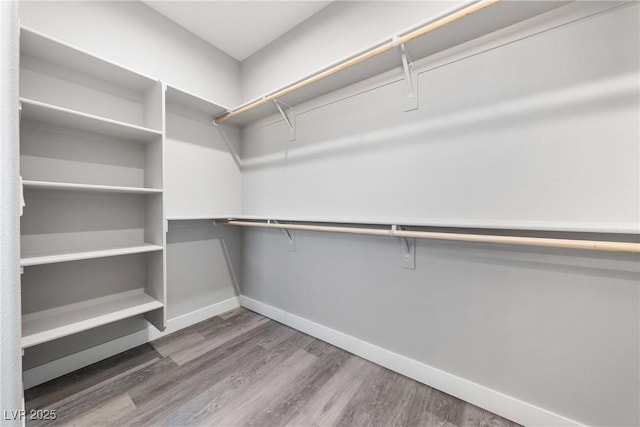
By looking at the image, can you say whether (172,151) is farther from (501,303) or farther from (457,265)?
(501,303)

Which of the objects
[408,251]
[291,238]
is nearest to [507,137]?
[408,251]

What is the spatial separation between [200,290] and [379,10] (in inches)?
106

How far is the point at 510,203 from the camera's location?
116 cm

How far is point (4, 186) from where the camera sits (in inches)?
32.8

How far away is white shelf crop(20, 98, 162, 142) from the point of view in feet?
3.97

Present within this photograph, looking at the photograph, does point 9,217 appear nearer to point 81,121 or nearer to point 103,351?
point 81,121

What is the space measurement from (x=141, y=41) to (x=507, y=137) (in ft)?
8.54

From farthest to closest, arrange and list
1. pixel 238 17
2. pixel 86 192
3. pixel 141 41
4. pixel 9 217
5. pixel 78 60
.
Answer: pixel 238 17 → pixel 141 41 → pixel 86 192 → pixel 78 60 → pixel 9 217

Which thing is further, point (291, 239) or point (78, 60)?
point (291, 239)

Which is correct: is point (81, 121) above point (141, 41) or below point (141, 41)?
below

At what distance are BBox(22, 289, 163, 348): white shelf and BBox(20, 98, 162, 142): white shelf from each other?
45.5 inches

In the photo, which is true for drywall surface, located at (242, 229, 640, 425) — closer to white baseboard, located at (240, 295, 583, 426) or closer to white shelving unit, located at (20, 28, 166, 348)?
white baseboard, located at (240, 295, 583, 426)

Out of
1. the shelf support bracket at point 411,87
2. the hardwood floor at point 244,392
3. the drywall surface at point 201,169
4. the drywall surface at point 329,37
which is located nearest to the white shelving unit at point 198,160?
the drywall surface at point 201,169

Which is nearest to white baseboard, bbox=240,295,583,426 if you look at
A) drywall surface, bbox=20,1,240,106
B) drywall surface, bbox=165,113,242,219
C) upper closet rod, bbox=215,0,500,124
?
drywall surface, bbox=165,113,242,219
